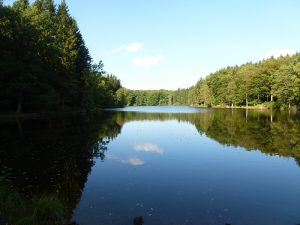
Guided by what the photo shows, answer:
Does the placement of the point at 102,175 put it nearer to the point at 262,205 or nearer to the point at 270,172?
the point at 262,205

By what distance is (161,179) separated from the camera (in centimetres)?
1614

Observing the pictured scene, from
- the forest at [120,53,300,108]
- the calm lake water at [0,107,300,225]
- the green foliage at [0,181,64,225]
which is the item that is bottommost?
the calm lake water at [0,107,300,225]

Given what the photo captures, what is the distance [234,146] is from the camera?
89.7ft

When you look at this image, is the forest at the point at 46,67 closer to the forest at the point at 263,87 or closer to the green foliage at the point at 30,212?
the forest at the point at 263,87

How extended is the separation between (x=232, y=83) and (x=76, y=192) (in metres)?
130

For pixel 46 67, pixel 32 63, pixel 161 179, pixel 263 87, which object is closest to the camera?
pixel 161 179

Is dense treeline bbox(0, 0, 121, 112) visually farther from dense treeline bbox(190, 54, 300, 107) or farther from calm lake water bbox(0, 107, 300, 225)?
dense treeline bbox(190, 54, 300, 107)

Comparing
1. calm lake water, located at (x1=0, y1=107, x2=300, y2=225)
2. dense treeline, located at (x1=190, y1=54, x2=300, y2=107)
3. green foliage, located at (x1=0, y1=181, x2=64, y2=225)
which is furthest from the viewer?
dense treeline, located at (x1=190, y1=54, x2=300, y2=107)

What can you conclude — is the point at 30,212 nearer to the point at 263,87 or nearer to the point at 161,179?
the point at 161,179

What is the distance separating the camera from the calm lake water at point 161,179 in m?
11.1

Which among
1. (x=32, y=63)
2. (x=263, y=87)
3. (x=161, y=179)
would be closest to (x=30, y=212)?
(x=161, y=179)

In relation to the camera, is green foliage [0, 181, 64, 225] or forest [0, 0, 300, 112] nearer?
green foliage [0, 181, 64, 225]

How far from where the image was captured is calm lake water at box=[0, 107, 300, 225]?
11078 mm

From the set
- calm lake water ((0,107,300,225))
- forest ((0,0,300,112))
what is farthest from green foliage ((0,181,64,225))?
forest ((0,0,300,112))
